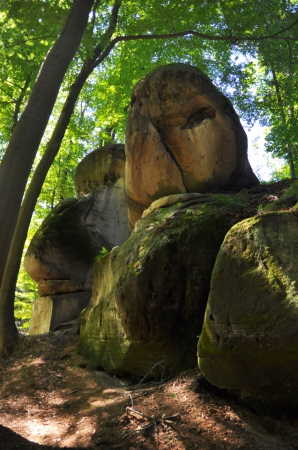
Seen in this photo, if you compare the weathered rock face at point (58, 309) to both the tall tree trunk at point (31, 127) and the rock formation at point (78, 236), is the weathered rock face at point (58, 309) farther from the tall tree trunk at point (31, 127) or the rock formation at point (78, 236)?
the tall tree trunk at point (31, 127)

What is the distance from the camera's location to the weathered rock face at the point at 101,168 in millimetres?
14203

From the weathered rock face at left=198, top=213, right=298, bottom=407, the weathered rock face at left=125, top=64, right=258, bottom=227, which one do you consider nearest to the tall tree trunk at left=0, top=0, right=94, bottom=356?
the weathered rock face at left=125, top=64, right=258, bottom=227

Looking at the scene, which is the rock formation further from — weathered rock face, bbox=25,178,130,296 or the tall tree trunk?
the tall tree trunk

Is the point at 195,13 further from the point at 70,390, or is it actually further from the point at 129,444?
the point at 129,444

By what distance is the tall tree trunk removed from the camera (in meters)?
6.16

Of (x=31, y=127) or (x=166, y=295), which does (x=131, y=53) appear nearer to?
(x=31, y=127)

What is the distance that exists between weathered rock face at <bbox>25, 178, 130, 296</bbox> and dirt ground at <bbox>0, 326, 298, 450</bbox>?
5.02 meters

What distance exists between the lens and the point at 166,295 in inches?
224

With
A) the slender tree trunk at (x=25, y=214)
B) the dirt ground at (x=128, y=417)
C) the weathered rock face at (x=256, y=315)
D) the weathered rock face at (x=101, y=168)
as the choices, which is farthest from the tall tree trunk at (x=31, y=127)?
the weathered rock face at (x=101, y=168)

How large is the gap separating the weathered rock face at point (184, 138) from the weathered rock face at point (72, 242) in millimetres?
3107

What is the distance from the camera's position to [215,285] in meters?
4.38

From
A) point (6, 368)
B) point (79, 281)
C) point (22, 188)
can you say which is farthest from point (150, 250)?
point (79, 281)

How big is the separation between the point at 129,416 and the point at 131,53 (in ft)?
46.4

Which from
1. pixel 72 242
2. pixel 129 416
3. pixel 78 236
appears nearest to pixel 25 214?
pixel 72 242
